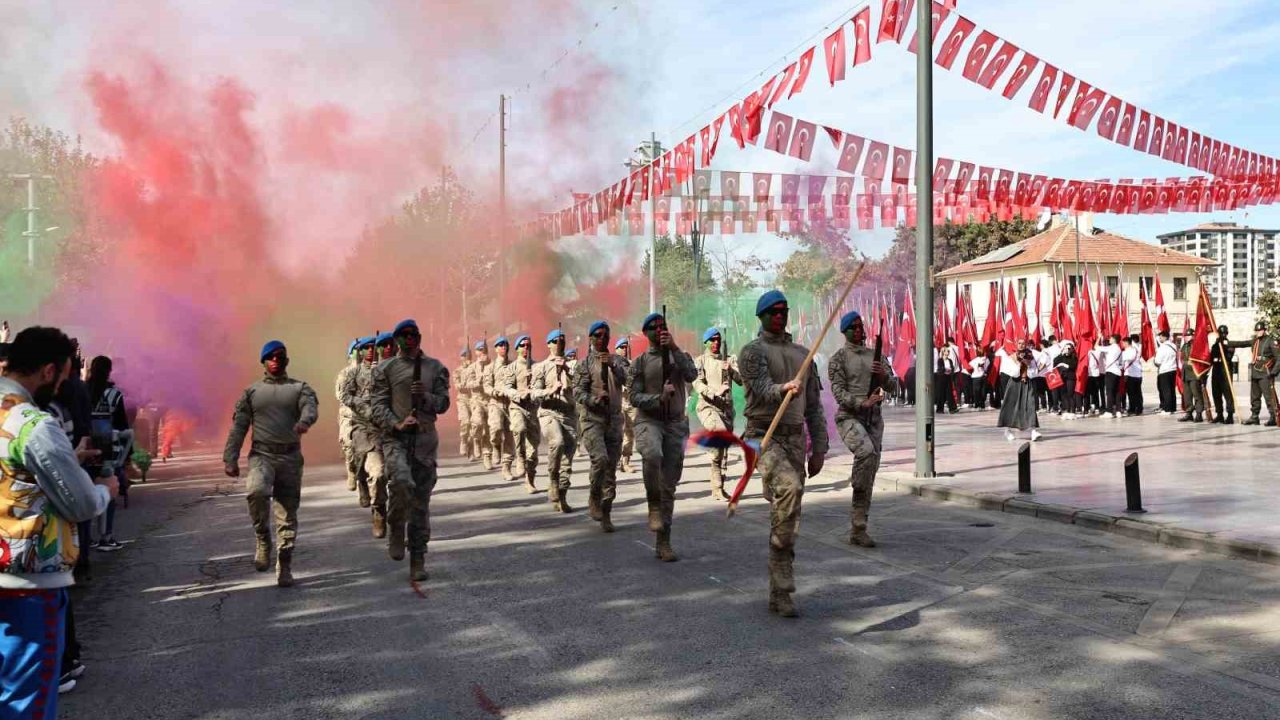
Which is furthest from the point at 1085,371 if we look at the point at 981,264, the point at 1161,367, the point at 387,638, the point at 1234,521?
the point at 981,264

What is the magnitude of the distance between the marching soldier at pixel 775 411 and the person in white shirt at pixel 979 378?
22732 millimetres

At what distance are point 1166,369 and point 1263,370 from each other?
3879mm

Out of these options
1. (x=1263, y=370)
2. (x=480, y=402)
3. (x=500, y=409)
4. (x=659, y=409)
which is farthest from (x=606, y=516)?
(x=1263, y=370)

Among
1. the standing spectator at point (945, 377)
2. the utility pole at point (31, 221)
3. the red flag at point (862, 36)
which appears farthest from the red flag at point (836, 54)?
the utility pole at point (31, 221)

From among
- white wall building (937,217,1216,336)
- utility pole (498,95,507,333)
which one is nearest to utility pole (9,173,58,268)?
utility pole (498,95,507,333)

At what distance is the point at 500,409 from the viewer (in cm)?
1466

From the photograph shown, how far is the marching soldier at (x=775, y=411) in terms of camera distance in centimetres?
635

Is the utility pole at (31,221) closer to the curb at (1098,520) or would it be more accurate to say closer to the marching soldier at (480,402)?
the marching soldier at (480,402)

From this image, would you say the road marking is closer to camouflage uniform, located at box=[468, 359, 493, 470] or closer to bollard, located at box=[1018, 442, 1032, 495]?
bollard, located at box=[1018, 442, 1032, 495]

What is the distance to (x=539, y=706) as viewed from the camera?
182 inches

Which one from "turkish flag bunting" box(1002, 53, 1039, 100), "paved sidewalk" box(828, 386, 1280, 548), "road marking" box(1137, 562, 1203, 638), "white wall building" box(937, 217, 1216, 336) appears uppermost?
"white wall building" box(937, 217, 1216, 336)

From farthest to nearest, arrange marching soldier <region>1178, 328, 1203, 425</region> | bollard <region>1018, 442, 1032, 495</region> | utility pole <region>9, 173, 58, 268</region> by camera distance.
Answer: utility pole <region>9, 173, 58, 268</region> → marching soldier <region>1178, 328, 1203, 425</region> → bollard <region>1018, 442, 1032, 495</region>

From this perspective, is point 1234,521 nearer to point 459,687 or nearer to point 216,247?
point 459,687

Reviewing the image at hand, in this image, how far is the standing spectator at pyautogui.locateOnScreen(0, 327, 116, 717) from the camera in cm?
328
